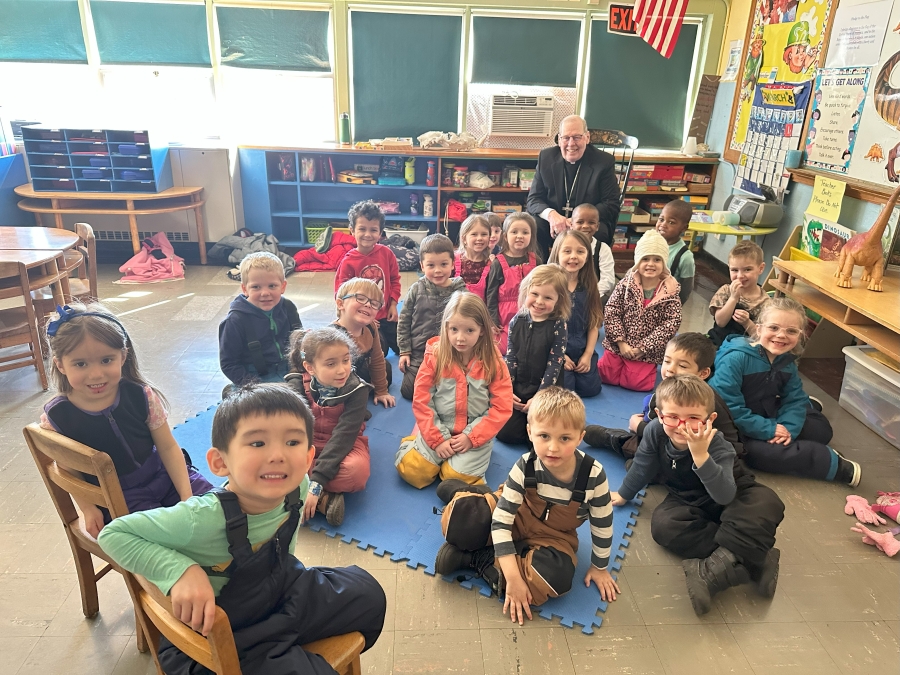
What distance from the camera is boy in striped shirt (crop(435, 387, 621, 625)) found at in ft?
5.84

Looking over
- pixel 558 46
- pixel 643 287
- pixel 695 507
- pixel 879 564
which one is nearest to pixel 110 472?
pixel 695 507

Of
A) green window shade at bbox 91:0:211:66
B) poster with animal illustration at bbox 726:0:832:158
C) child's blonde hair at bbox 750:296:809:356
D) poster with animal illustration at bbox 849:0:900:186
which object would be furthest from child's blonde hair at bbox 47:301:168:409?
green window shade at bbox 91:0:211:66

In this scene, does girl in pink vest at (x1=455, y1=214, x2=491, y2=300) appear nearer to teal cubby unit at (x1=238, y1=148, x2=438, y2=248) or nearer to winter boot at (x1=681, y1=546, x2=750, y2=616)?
winter boot at (x1=681, y1=546, x2=750, y2=616)

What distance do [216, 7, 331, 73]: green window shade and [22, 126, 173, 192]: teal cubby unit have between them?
51.8 inches

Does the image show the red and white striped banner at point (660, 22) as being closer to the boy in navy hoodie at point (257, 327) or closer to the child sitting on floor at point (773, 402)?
the child sitting on floor at point (773, 402)

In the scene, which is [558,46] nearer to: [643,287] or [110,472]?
[643,287]

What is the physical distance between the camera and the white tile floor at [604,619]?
5.70ft

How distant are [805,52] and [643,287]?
2.46 metres

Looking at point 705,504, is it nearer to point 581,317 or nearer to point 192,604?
point 581,317

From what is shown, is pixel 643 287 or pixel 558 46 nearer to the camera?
pixel 643 287

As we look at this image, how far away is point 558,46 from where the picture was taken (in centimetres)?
573

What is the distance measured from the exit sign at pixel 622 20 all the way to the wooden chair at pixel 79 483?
569 centimetres

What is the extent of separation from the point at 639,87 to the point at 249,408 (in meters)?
5.82

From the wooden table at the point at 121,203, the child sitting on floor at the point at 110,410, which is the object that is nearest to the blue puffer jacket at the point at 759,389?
the child sitting on floor at the point at 110,410
